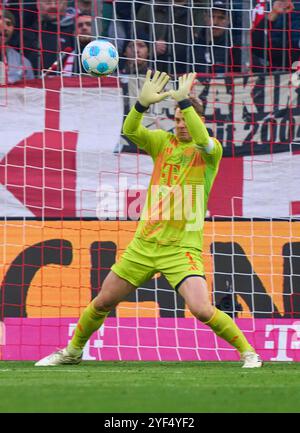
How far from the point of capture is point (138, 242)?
923 cm

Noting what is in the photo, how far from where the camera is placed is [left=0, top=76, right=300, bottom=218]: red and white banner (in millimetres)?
11938

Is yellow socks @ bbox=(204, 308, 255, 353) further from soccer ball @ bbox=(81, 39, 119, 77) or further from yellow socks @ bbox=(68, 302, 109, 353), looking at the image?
soccer ball @ bbox=(81, 39, 119, 77)

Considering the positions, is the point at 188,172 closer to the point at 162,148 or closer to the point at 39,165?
the point at 162,148

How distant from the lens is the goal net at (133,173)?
11469mm

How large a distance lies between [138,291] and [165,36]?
307 cm

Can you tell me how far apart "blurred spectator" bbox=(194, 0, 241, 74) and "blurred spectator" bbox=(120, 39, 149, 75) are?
59 cm

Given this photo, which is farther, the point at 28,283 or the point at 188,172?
the point at 28,283

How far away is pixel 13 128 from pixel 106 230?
1594 mm

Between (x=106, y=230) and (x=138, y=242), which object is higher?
(x=106, y=230)

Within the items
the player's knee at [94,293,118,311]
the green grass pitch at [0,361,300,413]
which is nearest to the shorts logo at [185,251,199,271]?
the player's knee at [94,293,118,311]

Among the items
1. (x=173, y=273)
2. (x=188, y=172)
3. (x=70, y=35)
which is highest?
(x=70, y=35)

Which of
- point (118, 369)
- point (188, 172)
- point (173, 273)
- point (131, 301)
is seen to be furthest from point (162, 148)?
point (131, 301)

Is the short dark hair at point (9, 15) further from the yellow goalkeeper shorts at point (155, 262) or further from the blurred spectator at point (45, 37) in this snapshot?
the yellow goalkeeper shorts at point (155, 262)

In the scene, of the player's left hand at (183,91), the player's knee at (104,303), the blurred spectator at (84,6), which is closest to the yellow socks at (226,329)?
the player's knee at (104,303)
